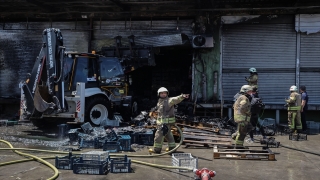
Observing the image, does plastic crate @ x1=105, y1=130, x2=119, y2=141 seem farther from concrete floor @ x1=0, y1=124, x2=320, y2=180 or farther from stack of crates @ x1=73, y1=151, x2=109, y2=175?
stack of crates @ x1=73, y1=151, x2=109, y2=175

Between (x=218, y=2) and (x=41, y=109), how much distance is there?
25.8ft

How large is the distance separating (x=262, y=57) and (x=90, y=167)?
1011cm

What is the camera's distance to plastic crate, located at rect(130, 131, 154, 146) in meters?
9.77

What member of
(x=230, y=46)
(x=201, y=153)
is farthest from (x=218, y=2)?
(x=201, y=153)

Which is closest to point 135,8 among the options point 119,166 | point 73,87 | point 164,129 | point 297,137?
point 73,87

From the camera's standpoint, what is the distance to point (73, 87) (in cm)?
1169

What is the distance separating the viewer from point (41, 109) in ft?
34.8

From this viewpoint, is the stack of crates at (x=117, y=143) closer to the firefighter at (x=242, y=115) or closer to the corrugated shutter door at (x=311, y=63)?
the firefighter at (x=242, y=115)

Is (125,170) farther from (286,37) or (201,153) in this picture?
(286,37)

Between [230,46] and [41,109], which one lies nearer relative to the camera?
[41,109]

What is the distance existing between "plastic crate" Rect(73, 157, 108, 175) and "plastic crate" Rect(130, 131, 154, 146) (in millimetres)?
3068

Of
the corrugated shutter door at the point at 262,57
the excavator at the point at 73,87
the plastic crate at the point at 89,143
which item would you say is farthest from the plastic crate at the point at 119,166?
the corrugated shutter door at the point at 262,57

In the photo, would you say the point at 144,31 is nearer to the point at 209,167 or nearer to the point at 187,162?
the point at 209,167

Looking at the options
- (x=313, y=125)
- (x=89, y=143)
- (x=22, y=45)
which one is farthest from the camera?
(x=22, y=45)
